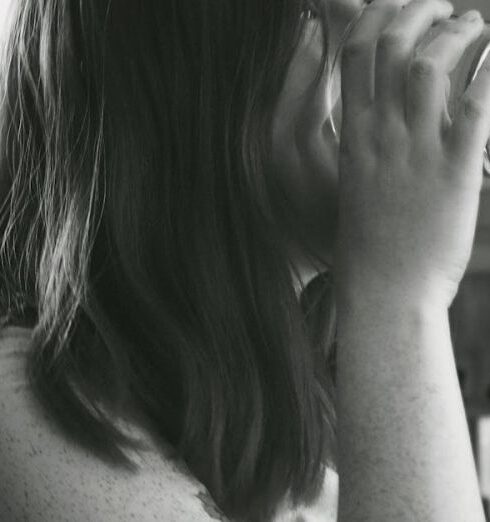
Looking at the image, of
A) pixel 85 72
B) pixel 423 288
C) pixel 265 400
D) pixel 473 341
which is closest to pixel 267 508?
pixel 265 400

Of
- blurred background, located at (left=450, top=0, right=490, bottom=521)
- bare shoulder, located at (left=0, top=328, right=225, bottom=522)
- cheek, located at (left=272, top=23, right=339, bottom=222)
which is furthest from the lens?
blurred background, located at (left=450, top=0, right=490, bottom=521)

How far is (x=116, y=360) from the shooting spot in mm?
710

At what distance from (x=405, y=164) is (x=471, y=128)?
1.8 inches

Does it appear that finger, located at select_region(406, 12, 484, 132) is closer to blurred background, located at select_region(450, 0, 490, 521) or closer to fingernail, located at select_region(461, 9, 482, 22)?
fingernail, located at select_region(461, 9, 482, 22)

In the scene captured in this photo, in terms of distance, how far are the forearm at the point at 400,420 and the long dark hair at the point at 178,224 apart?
81mm

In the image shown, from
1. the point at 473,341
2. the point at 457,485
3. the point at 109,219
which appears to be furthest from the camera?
the point at 473,341

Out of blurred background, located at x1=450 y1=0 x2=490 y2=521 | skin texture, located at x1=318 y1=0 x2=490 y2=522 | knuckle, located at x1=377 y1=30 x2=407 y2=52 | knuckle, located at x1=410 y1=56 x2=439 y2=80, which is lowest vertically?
blurred background, located at x1=450 y1=0 x2=490 y2=521

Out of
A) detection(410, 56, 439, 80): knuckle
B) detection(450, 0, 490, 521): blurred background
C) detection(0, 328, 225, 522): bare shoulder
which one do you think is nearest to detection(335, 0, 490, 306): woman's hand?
detection(410, 56, 439, 80): knuckle

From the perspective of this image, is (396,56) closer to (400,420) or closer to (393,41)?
(393,41)

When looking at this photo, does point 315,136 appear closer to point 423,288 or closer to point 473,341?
point 423,288

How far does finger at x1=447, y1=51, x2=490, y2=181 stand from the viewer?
719mm

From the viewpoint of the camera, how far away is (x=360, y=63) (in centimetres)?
73

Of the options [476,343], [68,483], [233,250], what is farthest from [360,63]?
[476,343]

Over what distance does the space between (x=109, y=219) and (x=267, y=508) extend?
0.70ft
